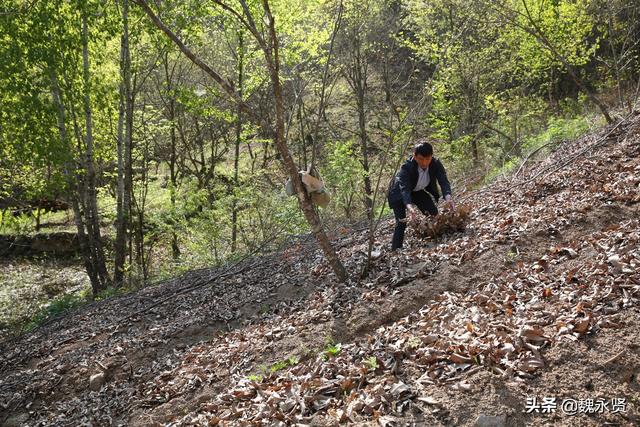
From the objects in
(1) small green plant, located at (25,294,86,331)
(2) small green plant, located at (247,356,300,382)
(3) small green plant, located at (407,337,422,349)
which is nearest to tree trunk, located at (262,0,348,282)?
(2) small green plant, located at (247,356,300,382)

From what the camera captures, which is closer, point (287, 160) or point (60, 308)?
point (287, 160)

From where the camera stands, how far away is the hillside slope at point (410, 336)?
10.9ft

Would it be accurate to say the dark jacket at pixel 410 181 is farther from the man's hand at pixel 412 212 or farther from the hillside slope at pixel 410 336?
the hillside slope at pixel 410 336

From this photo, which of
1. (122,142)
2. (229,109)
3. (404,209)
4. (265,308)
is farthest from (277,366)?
(229,109)

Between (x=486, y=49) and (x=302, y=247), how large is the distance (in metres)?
10.4

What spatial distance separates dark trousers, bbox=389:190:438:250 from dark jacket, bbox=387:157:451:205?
8 cm

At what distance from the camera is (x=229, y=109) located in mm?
15727

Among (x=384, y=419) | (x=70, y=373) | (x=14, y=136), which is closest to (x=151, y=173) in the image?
(x=14, y=136)

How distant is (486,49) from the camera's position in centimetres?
1581

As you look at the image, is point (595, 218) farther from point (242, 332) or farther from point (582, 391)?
point (242, 332)

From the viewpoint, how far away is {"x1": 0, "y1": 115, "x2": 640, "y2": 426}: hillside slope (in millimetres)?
3316

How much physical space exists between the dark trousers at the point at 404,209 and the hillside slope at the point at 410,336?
0.81 ft

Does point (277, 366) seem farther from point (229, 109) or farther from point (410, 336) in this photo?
point (229, 109)

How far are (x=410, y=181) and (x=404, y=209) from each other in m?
0.44
